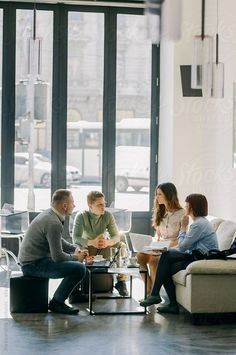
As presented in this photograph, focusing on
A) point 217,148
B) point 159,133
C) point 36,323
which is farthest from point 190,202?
point 159,133

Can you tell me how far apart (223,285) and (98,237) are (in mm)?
1603

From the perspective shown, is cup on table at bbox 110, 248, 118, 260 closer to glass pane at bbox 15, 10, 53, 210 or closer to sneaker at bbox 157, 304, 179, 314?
sneaker at bbox 157, 304, 179, 314

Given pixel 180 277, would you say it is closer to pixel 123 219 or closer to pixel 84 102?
pixel 123 219

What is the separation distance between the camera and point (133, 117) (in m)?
10.1

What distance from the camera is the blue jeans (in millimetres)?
6102

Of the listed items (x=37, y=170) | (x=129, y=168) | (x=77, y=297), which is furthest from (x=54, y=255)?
(x=129, y=168)

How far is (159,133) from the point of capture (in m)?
10.1

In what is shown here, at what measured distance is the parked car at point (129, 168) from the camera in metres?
10.1

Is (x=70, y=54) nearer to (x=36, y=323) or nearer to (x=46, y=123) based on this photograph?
(x=46, y=123)

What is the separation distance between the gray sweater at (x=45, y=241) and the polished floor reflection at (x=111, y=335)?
0.54 meters

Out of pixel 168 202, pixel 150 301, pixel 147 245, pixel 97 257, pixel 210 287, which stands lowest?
pixel 150 301

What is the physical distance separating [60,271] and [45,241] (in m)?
0.32

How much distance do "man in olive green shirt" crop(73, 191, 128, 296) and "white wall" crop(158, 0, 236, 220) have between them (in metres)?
1.98

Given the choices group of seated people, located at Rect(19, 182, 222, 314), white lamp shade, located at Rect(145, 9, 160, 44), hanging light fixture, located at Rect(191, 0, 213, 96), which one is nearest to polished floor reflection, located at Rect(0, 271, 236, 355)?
group of seated people, located at Rect(19, 182, 222, 314)
